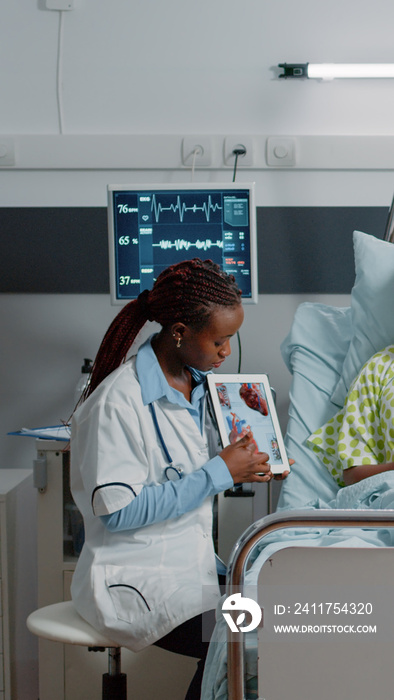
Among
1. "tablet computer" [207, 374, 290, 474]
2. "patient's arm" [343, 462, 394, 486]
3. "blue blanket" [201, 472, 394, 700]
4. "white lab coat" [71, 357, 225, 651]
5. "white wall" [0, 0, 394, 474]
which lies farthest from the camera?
"white wall" [0, 0, 394, 474]

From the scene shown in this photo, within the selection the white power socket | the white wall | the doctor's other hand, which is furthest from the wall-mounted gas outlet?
the doctor's other hand

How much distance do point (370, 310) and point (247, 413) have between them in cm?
63

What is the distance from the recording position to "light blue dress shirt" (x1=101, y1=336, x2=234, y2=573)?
1.50m

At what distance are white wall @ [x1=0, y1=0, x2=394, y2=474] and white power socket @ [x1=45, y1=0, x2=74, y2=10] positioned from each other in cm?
2

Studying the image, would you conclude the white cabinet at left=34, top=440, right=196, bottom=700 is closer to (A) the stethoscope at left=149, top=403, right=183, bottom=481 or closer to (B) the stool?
(B) the stool

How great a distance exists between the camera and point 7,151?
2.65 metres

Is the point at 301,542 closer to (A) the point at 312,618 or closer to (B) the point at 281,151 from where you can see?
(A) the point at 312,618

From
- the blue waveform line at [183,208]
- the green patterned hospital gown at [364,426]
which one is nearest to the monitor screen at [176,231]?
the blue waveform line at [183,208]

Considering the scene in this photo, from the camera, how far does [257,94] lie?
270 cm

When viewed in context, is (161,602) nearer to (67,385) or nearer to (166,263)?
(166,263)

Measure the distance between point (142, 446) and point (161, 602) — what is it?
1.06 ft

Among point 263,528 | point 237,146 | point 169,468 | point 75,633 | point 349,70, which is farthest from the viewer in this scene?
point 237,146

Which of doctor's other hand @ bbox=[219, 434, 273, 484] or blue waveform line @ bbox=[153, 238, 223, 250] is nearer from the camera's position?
doctor's other hand @ bbox=[219, 434, 273, 484]

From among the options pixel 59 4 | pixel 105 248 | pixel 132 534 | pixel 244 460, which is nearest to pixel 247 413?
pixel 244 460
